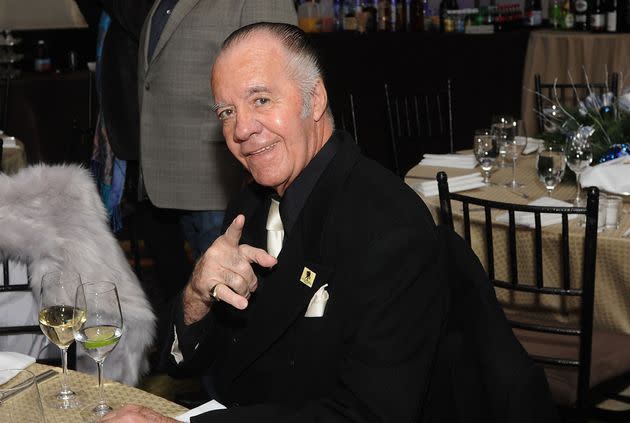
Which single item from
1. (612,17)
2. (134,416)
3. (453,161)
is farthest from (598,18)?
(134,416)

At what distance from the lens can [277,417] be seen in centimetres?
140

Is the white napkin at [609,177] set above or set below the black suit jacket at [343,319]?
below

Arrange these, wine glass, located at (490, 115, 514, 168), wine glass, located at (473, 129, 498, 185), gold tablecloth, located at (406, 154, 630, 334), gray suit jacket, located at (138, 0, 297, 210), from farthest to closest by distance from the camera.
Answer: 1. wine glass, located at (490, 115, 514, 168)
2. wine glass, located at (473, 129, 498, 185)
3. gray suit jacket, located at (138, 0, 297, 210)
4. gold tablecloth, located at (406, 154, 630, 334)

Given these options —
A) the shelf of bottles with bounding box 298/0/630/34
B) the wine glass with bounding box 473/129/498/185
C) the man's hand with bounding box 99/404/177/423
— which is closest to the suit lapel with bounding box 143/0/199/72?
the wine glass with bounding box 473/129/498/185

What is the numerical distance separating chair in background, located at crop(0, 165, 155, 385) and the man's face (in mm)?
679

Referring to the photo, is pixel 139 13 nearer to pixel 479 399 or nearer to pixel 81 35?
pixel 479 399

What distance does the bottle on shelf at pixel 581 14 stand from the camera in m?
5.48

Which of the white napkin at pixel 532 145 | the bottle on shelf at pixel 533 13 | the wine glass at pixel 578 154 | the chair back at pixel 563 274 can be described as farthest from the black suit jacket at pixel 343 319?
the bottle on shelf at pixel 533 13

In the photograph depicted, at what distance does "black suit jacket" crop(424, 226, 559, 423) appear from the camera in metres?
1.32

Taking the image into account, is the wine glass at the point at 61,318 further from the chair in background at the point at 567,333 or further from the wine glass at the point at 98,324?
the chair in background at the point at 567,333

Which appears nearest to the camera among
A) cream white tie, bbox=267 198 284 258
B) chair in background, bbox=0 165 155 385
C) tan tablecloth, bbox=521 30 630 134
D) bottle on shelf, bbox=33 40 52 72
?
cream white tie, bbox=267 198 284 258

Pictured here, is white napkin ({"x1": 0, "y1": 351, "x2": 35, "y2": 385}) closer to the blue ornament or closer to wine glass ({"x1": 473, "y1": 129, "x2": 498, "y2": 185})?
wine glass ({"x1": 473, "y1": 129, "x2": 498, "y2": 185})

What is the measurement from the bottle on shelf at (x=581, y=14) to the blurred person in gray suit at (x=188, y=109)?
9.80 ft

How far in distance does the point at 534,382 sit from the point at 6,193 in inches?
52.8
